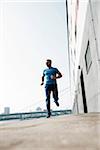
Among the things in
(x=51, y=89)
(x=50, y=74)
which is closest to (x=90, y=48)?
(x=50, y=74)

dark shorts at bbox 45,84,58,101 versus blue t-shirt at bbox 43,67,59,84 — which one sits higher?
blue t-shirt at bbox 43,67,59,84

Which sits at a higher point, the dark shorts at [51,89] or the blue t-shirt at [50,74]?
the blue t-shirt at [50,74]

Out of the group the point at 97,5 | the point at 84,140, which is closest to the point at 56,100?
the point at 97,5

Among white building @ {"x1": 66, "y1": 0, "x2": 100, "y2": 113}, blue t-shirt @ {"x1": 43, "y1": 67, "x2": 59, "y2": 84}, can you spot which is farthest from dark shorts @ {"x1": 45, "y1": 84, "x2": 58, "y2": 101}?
white building @ {"x1": 66, "y1": 0, "x2": 100, "y2": 113}

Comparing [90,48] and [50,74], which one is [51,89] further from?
[90,48]

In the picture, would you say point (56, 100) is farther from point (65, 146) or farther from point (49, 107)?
point (65, 146)

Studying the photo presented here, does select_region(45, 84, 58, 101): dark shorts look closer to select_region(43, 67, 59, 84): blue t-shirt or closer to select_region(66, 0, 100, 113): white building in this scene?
select_region(43, 67, 59, 84): blue t-shirt

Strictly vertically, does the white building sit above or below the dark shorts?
above

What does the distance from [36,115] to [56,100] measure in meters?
14.2

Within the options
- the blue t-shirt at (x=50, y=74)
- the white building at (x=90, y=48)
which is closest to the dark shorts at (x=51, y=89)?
the blue t-shirt at (x=50, y=74)

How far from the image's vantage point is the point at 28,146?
1.55 meters

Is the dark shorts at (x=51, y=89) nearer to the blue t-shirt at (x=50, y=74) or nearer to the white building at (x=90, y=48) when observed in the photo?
the blue t-shirt at (x=50, y=74)

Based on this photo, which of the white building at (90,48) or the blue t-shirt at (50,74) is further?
the blue t-shirt at (50,74)

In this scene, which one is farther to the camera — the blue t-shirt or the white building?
the blue t-shirt
